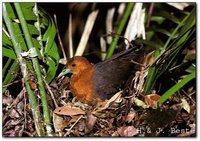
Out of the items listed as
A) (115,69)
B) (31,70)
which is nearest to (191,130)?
(115,69)

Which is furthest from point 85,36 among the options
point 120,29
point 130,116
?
point 130,116

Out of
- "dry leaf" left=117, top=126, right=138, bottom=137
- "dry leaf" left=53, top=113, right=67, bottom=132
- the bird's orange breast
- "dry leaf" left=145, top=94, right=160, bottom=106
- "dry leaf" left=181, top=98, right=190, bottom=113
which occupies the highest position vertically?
the bird's orange breast

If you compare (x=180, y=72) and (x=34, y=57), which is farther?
(x=180, y=72)

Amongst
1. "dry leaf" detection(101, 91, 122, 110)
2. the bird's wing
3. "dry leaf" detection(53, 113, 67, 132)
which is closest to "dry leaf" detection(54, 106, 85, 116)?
"dry leaf" detection(53, 113, 67, 132)

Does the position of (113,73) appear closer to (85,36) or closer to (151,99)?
(151,99)

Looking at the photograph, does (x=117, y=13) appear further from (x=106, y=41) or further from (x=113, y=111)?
(x=113, y=111)

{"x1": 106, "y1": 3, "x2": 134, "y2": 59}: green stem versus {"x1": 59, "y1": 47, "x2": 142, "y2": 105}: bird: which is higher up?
{"x1": 106, "y1": 3, "x2": 134, "y2": 59}: green stem

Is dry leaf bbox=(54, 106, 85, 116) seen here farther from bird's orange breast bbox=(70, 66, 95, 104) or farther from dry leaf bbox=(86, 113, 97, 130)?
bird's orange breast bbox=(70, 66, 95, 104)

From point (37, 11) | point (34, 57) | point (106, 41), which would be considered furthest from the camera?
point (106, 41)
